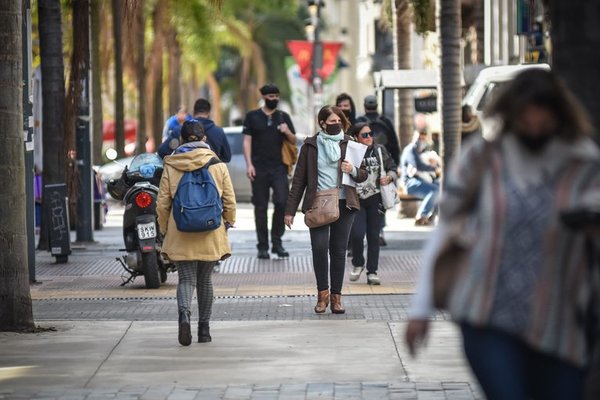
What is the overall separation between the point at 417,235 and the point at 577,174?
1585 centimetres

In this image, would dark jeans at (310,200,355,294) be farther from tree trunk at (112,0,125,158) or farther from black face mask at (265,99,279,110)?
tree trunk at (112,0,125,158)

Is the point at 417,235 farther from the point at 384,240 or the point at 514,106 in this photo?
the point at 514,106

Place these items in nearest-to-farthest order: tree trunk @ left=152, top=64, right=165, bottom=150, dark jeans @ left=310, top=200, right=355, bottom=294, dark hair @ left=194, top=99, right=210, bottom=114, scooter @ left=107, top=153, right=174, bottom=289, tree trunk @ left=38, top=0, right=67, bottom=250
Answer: dark jeans @ left=310, top=200, right=355, bottom=294 → scooter @ left=107, top=153, right=174, bottom=289 → dark hair @ left=194, top=99, right=210, bottom=114 → tree trunk @ left=38, top=0, right=67, bottom=250 → tree trunk @ left=152, top=64, right=165, bottom=150

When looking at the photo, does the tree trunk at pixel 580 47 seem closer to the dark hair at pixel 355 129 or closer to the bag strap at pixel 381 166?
the bag strap at pixel 381 166

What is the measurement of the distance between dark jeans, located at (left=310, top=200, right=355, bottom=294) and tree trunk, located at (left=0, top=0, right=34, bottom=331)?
224 cm

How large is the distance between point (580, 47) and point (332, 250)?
20.3 ft

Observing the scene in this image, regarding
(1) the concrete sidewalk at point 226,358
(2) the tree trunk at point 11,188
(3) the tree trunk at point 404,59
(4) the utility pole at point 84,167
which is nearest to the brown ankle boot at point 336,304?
(1) the concrete sidewalk at point 226,358

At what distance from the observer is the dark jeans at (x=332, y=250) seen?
12.3 meters

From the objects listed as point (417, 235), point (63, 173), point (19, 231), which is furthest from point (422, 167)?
point (19, 231)

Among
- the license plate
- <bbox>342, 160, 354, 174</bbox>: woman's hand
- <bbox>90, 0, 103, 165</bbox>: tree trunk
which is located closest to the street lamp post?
<bbox>90, 0, 103, 165</bbox>: tree trunk

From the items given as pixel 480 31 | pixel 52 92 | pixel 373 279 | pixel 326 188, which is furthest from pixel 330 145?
pixel 480 31

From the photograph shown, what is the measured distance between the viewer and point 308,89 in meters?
44.6

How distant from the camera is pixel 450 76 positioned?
62.1 ft

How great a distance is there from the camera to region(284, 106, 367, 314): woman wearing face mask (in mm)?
12289
